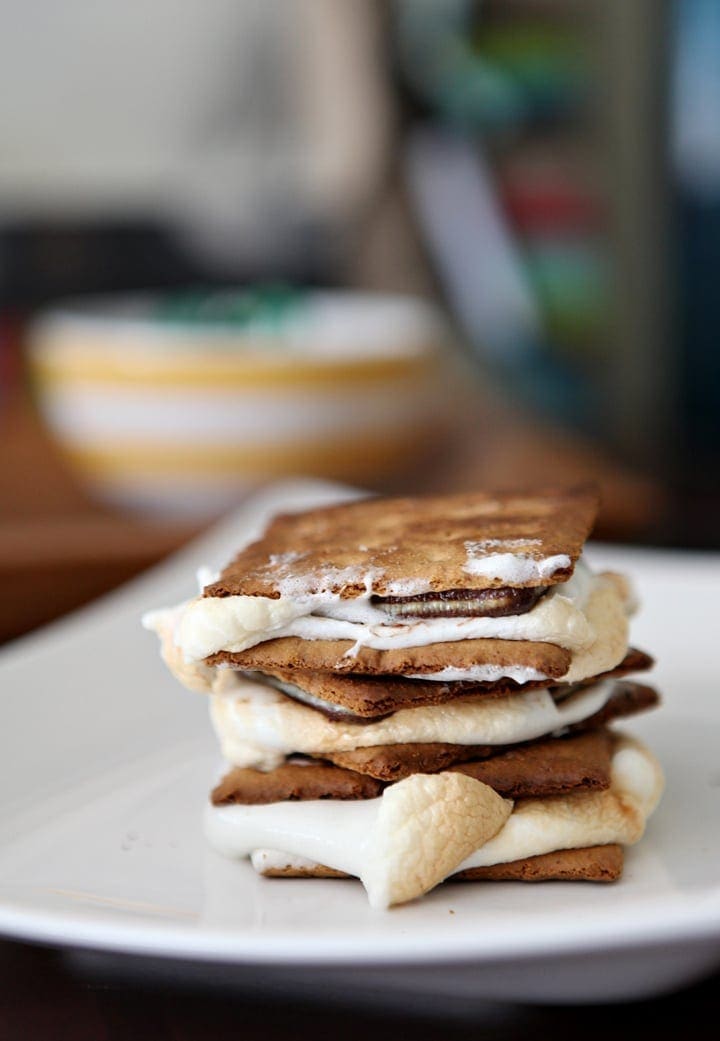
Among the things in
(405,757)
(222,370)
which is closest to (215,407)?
(222,370)

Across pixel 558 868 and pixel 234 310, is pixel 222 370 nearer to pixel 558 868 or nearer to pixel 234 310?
pixel 234 310

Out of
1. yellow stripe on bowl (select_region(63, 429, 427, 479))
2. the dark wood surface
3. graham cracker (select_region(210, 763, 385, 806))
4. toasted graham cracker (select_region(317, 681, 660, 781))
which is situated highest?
yellow stripe on bowl (select_region(63, 429, 427, 479))

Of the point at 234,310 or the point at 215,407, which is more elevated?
the point at 234,310

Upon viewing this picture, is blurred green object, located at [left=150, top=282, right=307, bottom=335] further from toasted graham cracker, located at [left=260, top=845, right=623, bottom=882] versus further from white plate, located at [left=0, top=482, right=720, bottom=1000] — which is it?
toasted graham cracker, located at [left=260, top=845, right=623, bottom=882]

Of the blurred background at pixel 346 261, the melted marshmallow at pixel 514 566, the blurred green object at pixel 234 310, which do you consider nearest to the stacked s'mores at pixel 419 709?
the melted marshmallow at pixel 514 566

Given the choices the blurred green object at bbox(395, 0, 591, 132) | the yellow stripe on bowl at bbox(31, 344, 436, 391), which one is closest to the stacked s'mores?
the yellow stripe on bowl at bbox(31, 344, 436, 391)

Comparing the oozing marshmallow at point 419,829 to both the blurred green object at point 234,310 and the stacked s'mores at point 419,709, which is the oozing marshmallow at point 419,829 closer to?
the stacked s'mores at point 419,709

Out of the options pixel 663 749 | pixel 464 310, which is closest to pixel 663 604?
pixel 663 749
